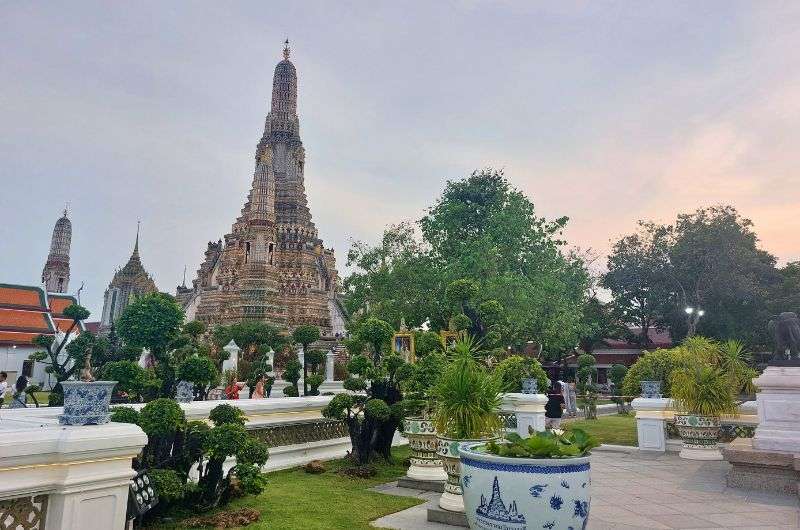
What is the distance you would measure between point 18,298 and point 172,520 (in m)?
42.7

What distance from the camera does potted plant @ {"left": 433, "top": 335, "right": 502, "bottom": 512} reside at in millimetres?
6711

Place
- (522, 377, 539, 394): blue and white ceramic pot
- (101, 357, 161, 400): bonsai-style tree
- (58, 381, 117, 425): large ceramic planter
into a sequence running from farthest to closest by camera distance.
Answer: (522, 377, 539, 394): blue and white ceramic pot < (101, 357, 161, 400): bonsai-style tree < (58, 381, 117, 425): large ceramic planter

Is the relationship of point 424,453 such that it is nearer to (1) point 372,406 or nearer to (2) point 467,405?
(1) point 372,406

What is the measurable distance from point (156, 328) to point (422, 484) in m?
5.22

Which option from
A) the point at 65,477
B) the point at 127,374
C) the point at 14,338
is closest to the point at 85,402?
the point at 65,477

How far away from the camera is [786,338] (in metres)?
9.35

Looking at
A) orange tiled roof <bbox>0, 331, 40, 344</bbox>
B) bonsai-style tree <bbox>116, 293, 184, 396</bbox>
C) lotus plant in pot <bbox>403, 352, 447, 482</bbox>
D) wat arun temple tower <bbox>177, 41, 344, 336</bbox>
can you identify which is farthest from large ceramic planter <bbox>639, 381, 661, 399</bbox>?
orange tiled roof <bbox>0, 331, 40, 344</bbox>

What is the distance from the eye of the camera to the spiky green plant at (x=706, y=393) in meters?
11.4

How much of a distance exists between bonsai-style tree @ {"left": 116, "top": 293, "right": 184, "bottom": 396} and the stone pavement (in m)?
4.10

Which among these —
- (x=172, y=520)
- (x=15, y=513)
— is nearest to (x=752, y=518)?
(x=172, y=520)

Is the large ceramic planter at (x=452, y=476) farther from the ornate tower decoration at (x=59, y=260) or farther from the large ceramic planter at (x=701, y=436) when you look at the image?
the ornate tower decoration at (x=59, y=260)

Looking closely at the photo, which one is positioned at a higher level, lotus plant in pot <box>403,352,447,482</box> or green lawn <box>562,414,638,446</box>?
lotus plant in pot <box>403,352,447,482</box>

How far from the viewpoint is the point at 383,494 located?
8.07 m

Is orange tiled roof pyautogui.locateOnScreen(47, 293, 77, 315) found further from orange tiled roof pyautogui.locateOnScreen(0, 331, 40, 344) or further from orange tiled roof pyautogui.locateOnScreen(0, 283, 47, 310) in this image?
orange tiled roof pyautogui.locateOnScreen(0, 331, 40, 344)
